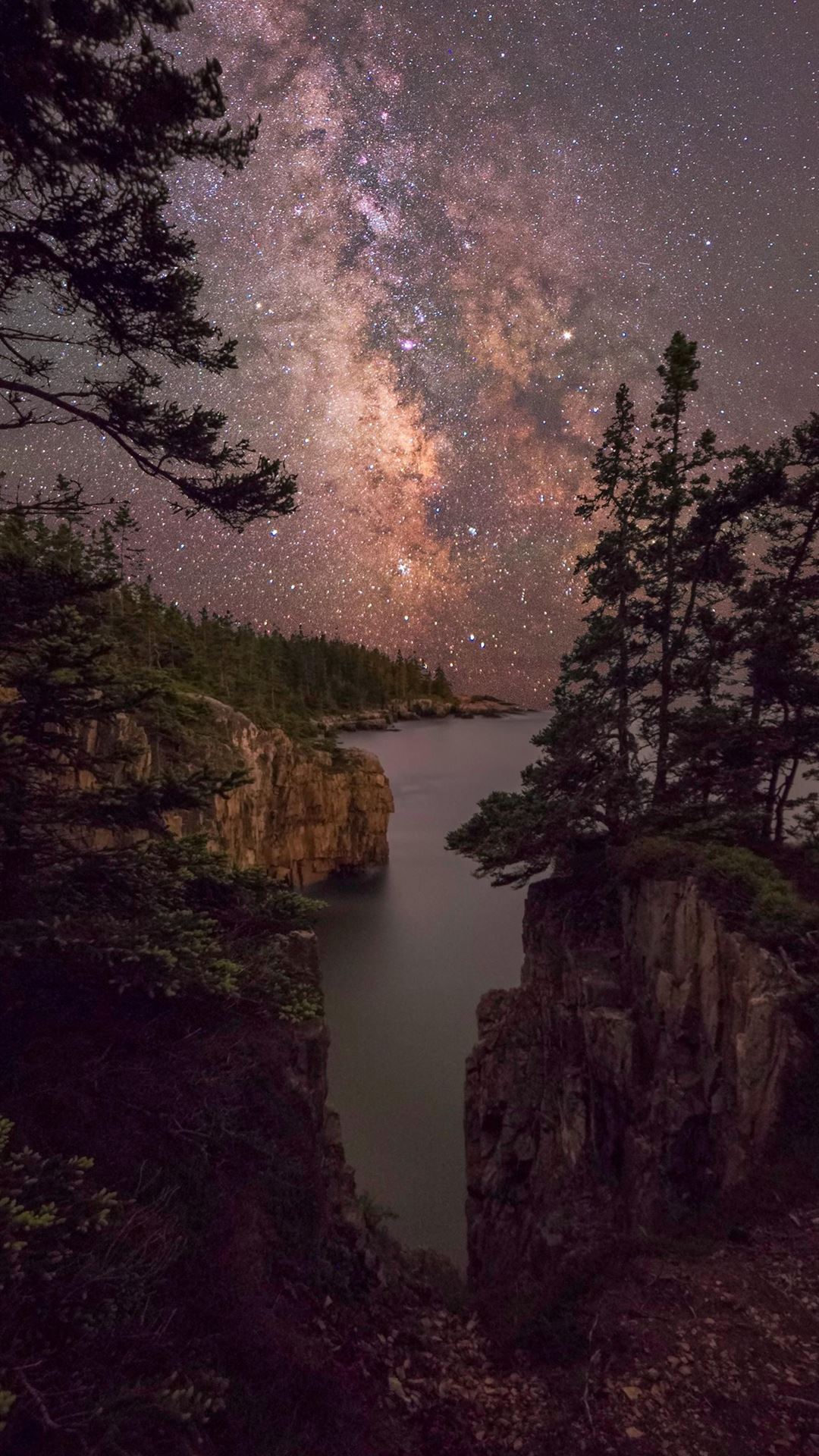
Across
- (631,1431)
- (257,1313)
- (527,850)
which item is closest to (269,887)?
(257,1313)

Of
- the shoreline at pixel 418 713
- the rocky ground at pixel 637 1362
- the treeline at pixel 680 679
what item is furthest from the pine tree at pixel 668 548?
the shoreline at pixel 418 713

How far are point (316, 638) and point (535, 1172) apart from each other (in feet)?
346

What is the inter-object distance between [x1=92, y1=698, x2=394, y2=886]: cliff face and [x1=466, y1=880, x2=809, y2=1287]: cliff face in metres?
13.8

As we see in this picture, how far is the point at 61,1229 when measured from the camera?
157 inches

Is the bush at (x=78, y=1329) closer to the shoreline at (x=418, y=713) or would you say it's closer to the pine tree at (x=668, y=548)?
the pine tree at (x=668, y=548)

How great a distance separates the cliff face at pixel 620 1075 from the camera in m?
10.4

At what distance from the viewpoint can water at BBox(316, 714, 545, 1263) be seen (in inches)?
875

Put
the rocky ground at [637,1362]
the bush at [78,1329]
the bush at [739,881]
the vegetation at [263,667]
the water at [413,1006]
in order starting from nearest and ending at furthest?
the bush at [78,1329] < the rocky ground at [637,1362] < the bush at [739,881] < the water at [413,1006] < the vegetation at [263,667]

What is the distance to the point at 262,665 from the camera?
82188mm

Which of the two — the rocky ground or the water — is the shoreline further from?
the rocky ground

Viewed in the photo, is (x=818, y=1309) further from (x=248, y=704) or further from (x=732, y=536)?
(x=248, y=704)

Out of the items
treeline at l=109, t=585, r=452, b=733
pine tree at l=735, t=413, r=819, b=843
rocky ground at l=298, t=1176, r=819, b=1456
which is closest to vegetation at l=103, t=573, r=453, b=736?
treeline at l=109, t=585, r=452, b=733

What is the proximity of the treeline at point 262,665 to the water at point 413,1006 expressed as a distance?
→ 14747mm

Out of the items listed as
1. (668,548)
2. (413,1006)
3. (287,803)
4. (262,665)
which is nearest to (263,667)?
(262,665)
